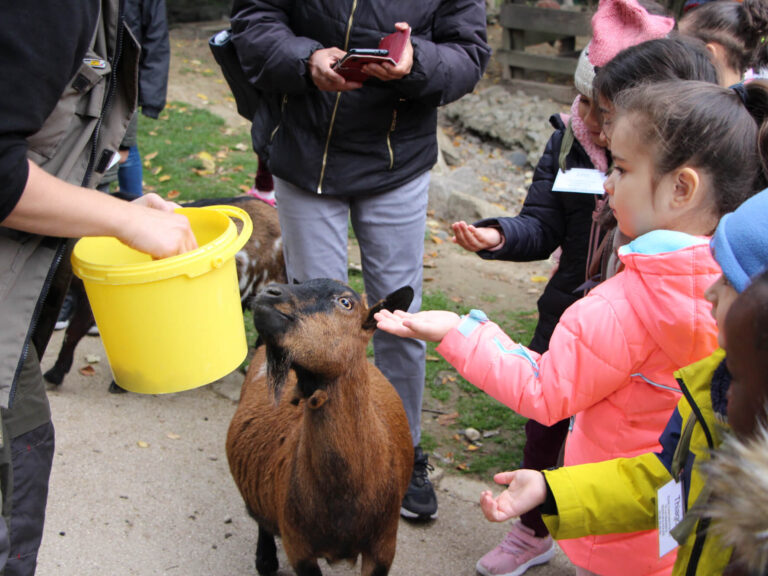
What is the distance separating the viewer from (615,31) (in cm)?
292

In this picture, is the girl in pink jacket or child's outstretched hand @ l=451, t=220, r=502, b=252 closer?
the girl in pink jacket

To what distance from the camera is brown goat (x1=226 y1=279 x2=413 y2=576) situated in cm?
235

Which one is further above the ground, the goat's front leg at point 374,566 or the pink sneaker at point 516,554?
the goat's front leg at point 374,566

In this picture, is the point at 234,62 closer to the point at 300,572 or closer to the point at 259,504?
the point at 259,504

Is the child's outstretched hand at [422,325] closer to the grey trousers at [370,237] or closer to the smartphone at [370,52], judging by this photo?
the smartphone at [370,52]

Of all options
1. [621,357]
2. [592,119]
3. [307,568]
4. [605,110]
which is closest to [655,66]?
[605,110]

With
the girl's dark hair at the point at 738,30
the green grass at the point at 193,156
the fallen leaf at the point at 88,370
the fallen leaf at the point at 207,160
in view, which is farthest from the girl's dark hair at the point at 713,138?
the fallen leaf at the point at 207,160

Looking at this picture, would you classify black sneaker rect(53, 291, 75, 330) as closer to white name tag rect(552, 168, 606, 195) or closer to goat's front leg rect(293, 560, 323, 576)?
goat's front leg rect(293, 560, 323, 576)

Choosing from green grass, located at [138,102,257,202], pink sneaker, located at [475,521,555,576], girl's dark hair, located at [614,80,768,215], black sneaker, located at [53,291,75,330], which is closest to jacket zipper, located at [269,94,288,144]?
girl's dark hair, located at [614,80,768,215]

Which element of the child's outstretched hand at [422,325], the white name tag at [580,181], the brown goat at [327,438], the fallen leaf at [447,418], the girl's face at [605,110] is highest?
the girl's face at [605,110]

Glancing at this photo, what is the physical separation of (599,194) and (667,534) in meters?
1.50

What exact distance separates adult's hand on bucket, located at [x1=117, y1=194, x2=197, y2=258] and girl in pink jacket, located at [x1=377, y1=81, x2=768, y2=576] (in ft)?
2.02

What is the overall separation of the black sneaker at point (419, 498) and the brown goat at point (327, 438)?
0.57 m

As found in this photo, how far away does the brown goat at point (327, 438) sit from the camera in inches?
92.4
